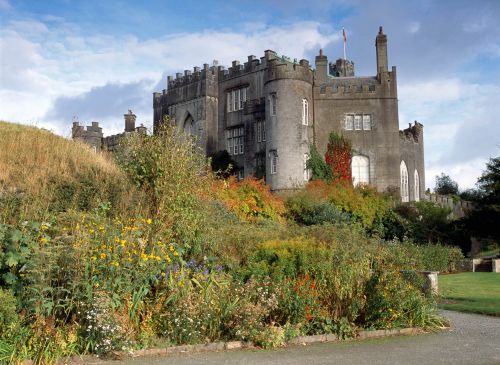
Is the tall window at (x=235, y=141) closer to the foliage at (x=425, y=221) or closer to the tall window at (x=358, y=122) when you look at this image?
the tall window at (x=358, y=122)

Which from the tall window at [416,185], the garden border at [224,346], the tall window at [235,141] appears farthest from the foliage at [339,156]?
the garden border at [224,346]

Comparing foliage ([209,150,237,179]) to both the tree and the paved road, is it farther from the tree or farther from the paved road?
the tree

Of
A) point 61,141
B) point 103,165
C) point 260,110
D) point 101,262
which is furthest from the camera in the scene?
point 260,110

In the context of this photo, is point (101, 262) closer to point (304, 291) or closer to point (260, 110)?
point (304, 291)

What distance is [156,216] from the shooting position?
11594 millimetres

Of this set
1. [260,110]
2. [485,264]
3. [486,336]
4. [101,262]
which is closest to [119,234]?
[101,262]

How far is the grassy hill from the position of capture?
10.7 meters

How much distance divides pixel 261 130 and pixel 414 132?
42.2ft

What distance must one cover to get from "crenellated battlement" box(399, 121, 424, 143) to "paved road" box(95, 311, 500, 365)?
34.3 m

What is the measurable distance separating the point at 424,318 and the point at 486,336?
1.00m

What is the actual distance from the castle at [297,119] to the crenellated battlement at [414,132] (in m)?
0.31

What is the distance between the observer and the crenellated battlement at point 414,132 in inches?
1669

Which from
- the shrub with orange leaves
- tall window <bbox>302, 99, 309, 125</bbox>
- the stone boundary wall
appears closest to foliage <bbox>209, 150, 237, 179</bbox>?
tall window <bbox>302, 99, 309, 125</bbox>

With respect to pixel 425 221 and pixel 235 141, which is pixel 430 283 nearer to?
pixel 425 221
